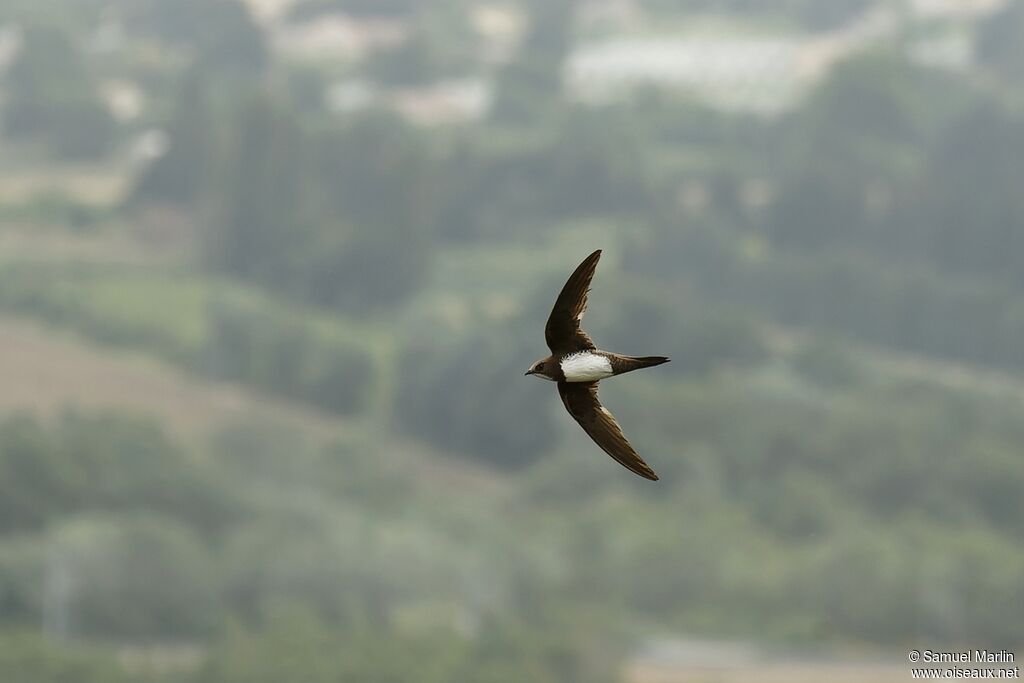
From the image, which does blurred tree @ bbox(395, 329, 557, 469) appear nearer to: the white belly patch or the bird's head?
the bird's head

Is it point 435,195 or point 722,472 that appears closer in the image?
A: point 722,472

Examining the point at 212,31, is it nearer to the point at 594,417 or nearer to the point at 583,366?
the point at 594,417

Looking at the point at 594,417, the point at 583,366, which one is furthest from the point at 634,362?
the point at 594,417

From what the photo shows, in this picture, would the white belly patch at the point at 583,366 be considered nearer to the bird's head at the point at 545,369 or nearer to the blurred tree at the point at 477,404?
the bird's head at the point at 545,369

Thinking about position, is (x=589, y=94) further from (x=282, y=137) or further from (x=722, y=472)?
(x=722, y=472)

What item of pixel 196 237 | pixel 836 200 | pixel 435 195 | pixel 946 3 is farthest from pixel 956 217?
pixel 946 3

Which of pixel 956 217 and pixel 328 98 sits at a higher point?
pixel 328 98

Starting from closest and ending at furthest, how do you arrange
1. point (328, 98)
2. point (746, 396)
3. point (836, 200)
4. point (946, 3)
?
point (746, 396)
point (836, 200)
point (328, 98)
point (946, 3)
